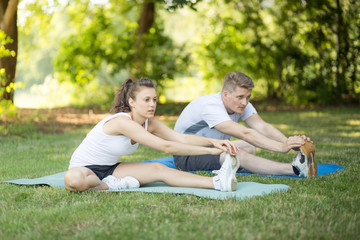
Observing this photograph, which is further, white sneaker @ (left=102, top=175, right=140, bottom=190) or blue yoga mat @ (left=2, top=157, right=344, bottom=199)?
white sneaker @ (left=102, top=175, right=140, bottom=190)

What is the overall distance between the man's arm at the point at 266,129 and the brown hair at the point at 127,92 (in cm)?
153

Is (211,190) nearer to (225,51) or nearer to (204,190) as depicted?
(204,190)

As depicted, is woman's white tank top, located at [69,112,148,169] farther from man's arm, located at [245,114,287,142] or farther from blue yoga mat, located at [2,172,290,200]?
man's arm, located at [245,114,287,142]

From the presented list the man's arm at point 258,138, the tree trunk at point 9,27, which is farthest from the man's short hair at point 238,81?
the tree trunk at point 9,27

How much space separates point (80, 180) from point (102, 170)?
335 millimetres

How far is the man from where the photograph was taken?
4.38 m

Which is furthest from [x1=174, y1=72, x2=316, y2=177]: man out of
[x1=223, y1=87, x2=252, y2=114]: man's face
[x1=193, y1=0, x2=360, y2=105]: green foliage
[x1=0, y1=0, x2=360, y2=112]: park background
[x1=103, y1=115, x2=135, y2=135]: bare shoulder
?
[x1=193, y1=0, x2=360, y2=105]: green foliage

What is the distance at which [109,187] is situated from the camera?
3910 mm

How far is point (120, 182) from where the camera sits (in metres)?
3.94

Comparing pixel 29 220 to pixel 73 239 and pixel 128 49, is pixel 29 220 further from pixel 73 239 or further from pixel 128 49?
pixel 128 49

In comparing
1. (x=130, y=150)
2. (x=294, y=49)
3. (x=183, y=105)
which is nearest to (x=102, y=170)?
(x=130, y=150)

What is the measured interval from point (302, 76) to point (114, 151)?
10944 millimetres

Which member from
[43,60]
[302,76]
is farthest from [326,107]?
[43,60]

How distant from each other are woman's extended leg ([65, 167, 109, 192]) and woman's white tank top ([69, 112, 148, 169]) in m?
0.14
